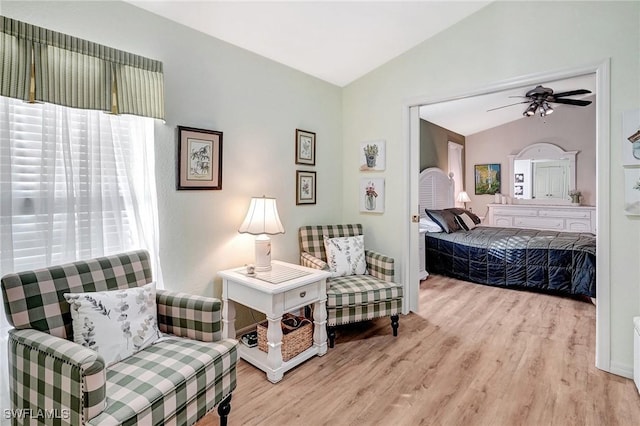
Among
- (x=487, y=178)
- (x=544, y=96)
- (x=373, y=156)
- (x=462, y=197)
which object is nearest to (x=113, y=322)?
(x=373, y=156)

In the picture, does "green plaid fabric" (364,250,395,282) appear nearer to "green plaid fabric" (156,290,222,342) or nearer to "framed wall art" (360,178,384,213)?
"framed wall art" (360,178,384,213)

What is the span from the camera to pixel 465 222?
16.9 feet

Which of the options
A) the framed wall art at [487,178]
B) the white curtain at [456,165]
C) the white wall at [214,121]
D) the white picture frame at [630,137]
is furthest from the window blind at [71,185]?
the framed wall art at [487,178]

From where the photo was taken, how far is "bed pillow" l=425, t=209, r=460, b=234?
4.82 m

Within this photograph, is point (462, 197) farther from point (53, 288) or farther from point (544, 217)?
point (53, 288)

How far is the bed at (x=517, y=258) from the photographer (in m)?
3.68

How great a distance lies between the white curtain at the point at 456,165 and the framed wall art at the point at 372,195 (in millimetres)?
3546

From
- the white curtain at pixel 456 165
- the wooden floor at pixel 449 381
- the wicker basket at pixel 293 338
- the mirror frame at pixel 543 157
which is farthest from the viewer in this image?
the white curtain at pixel 456 165

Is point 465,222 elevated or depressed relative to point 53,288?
elevated

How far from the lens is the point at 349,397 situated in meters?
2.00

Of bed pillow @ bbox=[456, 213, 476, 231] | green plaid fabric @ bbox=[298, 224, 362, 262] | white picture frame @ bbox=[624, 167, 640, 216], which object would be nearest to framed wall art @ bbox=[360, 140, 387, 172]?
green plaid fabric @ bbox=[298, 224, 362, 262]

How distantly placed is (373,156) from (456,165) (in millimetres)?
3948

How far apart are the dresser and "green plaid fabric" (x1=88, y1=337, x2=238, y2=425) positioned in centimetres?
636

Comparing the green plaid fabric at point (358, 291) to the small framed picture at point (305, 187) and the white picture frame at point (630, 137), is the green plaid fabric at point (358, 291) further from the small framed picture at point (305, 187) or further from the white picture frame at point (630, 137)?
the white picture frame at point (630, 137)
